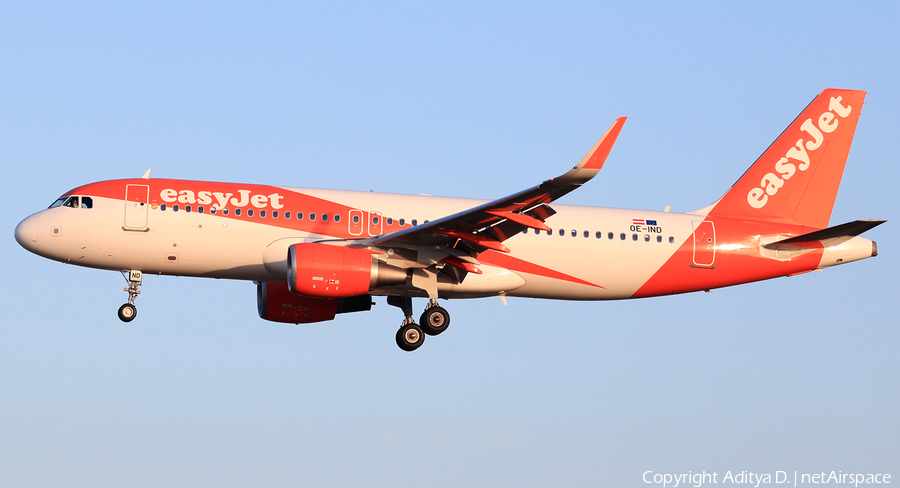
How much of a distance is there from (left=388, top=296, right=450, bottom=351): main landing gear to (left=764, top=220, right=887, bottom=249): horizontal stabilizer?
33.2ft

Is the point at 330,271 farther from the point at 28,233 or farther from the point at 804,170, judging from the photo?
the point at 804,170

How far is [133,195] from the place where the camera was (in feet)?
98.1

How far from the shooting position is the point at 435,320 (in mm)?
31172

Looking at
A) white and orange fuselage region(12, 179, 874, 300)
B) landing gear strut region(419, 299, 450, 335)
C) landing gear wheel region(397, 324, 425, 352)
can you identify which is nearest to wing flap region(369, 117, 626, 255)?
white and orange fuselage region(12, 179, 874, 300)

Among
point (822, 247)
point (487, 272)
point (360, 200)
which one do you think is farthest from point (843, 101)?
point (360, 200)

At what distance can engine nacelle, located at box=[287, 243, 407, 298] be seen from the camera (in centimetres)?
2780

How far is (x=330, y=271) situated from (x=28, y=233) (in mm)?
8828

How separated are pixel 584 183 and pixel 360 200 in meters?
8.86

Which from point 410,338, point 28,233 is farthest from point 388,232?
point 28,233

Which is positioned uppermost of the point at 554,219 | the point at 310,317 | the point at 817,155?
the point at 817,155

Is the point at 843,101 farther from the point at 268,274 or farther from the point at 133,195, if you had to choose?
the point at 133,195

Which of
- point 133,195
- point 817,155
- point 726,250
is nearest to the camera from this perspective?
point 133,195

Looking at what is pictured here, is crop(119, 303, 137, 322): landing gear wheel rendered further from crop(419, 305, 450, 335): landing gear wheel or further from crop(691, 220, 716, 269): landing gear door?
crop(691, 220, 716, 269): landing gear door

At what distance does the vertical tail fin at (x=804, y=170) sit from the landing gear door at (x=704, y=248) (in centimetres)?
154
